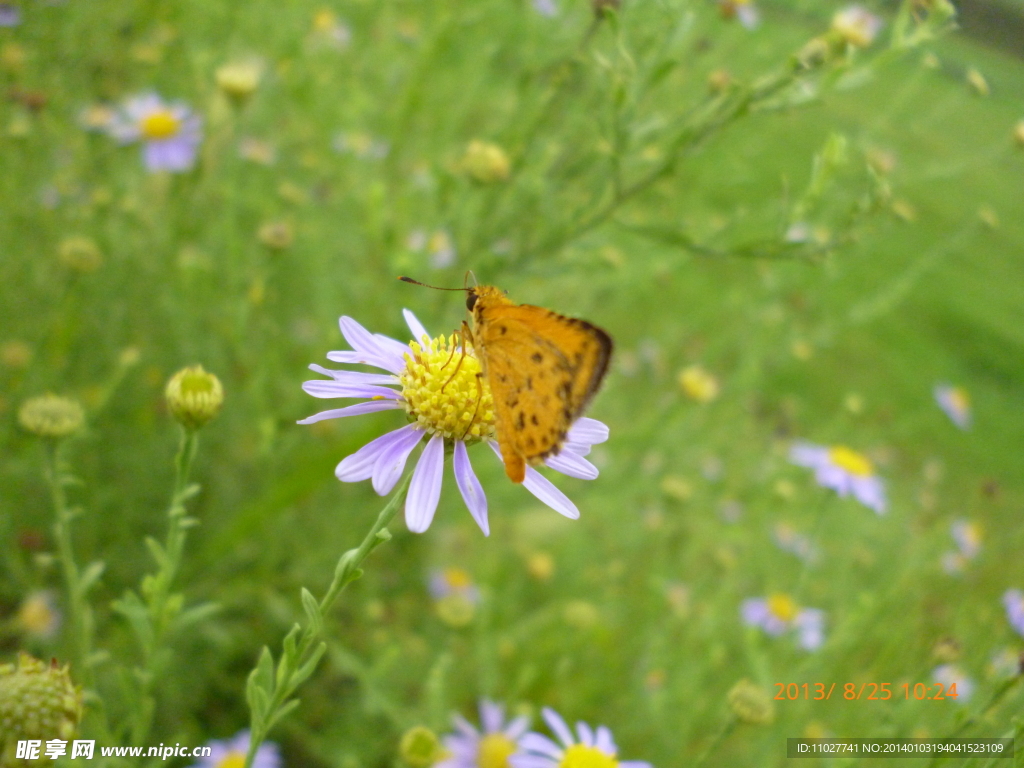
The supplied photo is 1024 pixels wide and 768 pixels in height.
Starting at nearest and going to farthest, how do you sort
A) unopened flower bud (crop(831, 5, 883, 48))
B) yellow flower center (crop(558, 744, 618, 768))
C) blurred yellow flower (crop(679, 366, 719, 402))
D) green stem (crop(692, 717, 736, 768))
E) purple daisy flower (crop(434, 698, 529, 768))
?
green stem (crop(692, 717, 736, 768)) → yellow flower center (crop(558, 744, 618, 768)) → purple daisy flower (crop(434, 698, 529, 768)) → unopened flower bud (crop(831, 5, 883, 48)) → blurred yellow flower (crop(679, 366, 719, 402))

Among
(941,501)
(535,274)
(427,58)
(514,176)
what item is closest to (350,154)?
(427,58)

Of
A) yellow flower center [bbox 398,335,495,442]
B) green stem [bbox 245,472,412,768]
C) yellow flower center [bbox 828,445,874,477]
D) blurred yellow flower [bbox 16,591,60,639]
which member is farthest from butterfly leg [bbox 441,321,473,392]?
yellow flower center [bbox 828,445,874,477]

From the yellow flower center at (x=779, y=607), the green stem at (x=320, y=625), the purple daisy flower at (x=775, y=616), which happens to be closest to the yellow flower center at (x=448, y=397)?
the green stem at (x=320, y=625)

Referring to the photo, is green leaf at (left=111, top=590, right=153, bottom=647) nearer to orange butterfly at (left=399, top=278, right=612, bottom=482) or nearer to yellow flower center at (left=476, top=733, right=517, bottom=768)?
orange butterfly at (left=399, top=278, right=612, bottom=482)

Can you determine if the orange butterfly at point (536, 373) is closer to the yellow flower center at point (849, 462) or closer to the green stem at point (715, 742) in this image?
the green stem at point (715, 742)

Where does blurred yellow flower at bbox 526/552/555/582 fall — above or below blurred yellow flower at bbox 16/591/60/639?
below

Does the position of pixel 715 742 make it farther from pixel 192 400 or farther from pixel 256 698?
pixel 192 400

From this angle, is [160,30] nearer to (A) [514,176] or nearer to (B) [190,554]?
(A) [514,176]

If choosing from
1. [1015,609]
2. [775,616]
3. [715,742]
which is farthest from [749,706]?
[775,616]
